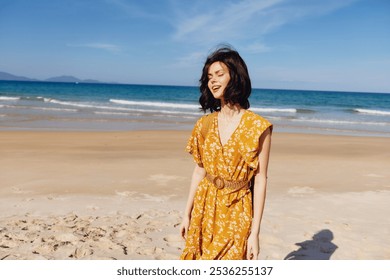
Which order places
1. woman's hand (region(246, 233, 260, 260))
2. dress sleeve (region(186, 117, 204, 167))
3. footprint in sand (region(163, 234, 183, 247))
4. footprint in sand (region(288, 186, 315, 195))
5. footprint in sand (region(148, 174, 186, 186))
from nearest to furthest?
woman's hand (region(246, 233, 260, 260))
dress sleeve (region(186, 117, 204, 167))
footprint in sand (region(163, 234, 183, 247))
footprint in sand (region(288, 186, 315, 195))
footprint in sand (region(148, 174, 186, 186))

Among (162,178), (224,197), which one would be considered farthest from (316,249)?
(162,178)

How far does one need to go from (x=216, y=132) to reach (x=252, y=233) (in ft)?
2.12

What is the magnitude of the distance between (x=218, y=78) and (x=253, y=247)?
1.03 meters

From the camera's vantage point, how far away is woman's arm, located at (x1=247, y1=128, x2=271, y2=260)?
2207 mm

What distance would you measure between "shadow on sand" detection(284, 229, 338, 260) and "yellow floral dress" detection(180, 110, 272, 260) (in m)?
2.29

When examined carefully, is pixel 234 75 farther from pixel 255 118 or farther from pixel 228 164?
pixel 228 164

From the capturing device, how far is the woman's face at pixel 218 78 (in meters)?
2.24

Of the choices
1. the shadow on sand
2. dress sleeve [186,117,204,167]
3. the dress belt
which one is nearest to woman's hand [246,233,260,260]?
the dress belt

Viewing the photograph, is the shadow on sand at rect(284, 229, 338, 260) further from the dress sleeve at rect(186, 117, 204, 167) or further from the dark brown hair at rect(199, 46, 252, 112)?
the dark brown hair at rect(199, 46, 252, 112)

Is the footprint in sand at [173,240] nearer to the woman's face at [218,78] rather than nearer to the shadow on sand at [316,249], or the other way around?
the shadow on sand at [316,249]

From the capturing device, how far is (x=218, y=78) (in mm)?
2262

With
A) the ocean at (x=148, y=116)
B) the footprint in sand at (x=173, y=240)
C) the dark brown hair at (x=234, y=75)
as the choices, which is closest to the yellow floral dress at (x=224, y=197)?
the dark brown hair at (x=234, y=75)
